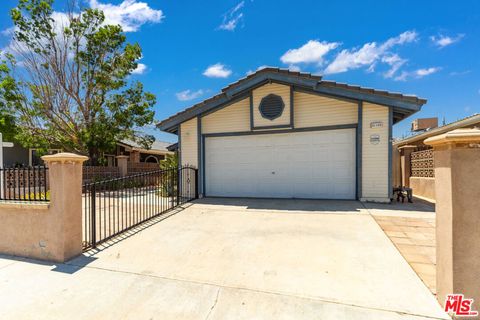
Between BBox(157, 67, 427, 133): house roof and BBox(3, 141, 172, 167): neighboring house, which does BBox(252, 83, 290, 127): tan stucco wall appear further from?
BBox(3, 141, 172, 167): neighboring house

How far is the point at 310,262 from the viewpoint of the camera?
3.50 meters

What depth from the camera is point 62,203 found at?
12.1 ft

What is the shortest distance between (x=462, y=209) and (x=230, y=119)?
8.21m

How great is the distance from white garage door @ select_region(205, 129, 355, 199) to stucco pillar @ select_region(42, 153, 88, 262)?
6238 mm

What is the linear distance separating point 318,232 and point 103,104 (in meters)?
17.1

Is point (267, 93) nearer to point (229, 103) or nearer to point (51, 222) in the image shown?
point (229, 103)

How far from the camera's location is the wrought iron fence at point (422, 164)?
28.8ft

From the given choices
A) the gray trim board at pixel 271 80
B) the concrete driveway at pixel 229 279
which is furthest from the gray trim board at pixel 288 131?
the concrete driveway at pixel 229 279

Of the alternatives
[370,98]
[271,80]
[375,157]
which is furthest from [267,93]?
[375,157]

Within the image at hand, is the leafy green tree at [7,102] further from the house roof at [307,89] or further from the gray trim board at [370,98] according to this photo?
the gray trim board at [370,98]

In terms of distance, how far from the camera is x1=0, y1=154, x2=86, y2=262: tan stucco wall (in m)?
3.71

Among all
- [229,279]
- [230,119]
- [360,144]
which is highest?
[230,119]

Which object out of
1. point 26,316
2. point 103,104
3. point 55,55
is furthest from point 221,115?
point 55,55

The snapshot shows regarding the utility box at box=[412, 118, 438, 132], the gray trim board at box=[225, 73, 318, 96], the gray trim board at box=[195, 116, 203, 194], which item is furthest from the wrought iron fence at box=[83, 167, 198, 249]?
the utility box at box=[412, 118, 438, 132]
